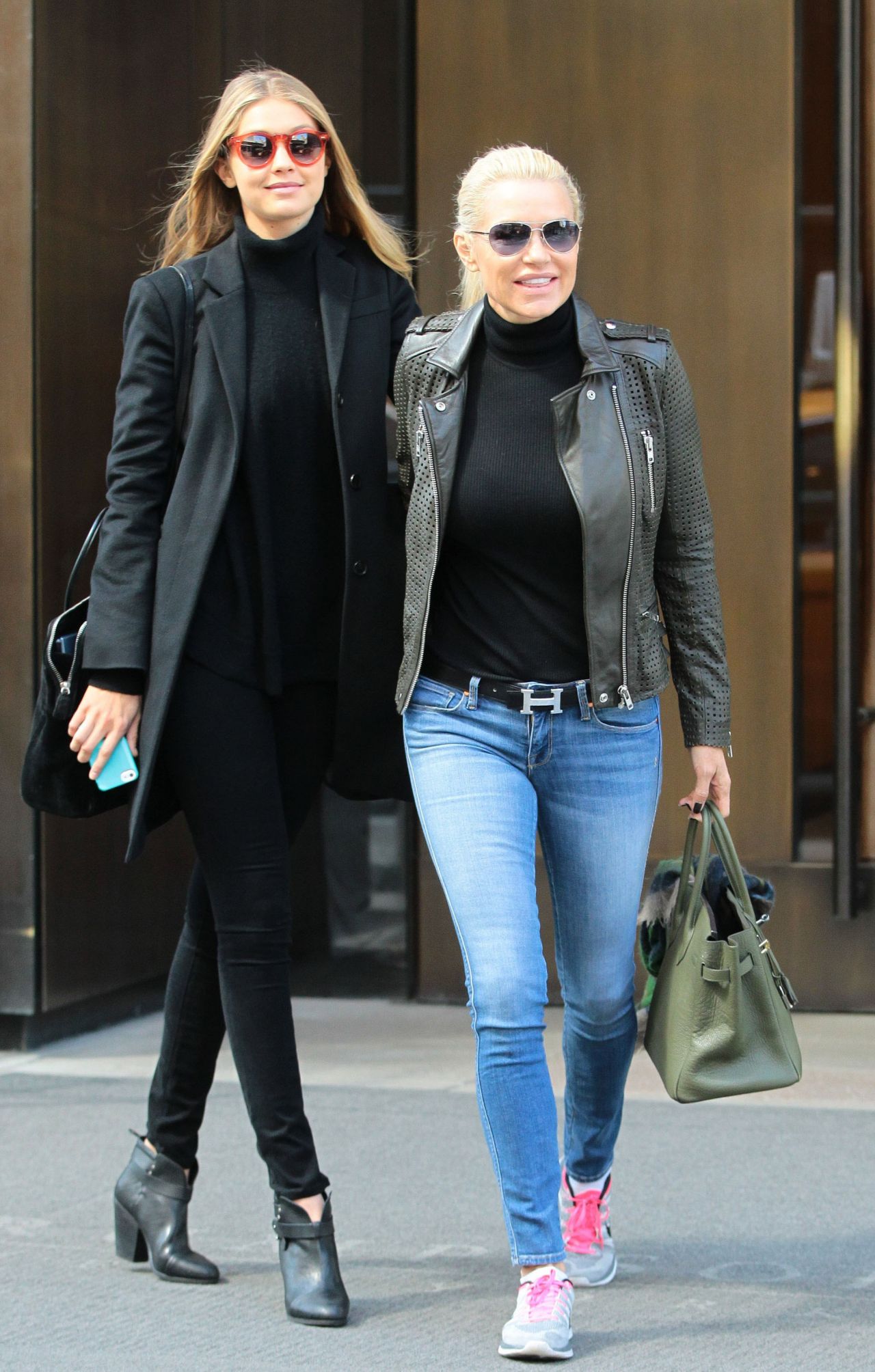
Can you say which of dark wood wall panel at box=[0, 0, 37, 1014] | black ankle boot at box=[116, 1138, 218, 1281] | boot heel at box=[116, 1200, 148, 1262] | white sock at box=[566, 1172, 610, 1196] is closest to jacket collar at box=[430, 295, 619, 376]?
white sock at box=[566, 1172, 610, 1196]

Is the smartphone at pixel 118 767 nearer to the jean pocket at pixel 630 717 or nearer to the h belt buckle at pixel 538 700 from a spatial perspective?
the h belt buckle at pixel 538 700

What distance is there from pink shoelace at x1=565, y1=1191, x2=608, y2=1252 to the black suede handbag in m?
1.15

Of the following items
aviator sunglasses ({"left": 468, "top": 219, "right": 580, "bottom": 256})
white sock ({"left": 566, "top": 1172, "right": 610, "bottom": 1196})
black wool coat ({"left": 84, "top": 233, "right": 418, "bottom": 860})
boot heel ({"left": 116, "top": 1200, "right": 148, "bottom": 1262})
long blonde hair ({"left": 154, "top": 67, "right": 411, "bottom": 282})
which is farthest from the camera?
boot heel ({"left": 116, "top": 1200, "right": 148, "bottom": 1262})

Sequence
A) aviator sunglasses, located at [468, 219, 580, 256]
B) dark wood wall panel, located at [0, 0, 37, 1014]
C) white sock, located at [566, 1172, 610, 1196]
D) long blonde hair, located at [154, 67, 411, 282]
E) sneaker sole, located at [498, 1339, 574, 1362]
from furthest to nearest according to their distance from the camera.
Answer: dark wood wall panel, located at [0, 0, 37, 1014] → white sock, located at [566, 1172, 610, 1196] → long blonde hair, located at [154, 67, 411, 282] → aviator sunglasses, located at [468, 219, 580, 256] → sneaker sole, located at [498, 1339, 574, 1362]

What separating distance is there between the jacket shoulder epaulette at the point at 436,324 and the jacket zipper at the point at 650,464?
0.41m

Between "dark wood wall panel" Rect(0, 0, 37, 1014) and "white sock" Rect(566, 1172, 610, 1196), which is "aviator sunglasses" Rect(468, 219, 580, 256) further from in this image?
"dark wood wall panel" Rect(0, 0, 37, 1014)

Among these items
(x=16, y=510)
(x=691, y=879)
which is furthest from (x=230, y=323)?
(x=16, y=510)

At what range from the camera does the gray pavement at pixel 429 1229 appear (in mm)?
3361

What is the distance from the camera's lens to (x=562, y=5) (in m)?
6.09

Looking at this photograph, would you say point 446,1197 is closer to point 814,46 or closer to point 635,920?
point 635,920

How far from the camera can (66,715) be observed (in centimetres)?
355

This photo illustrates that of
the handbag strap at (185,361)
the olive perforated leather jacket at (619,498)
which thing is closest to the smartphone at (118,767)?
the handbag strap at (185,361)

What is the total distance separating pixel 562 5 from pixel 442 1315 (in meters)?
→ 4.19

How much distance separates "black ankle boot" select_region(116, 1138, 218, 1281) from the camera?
146 inches
